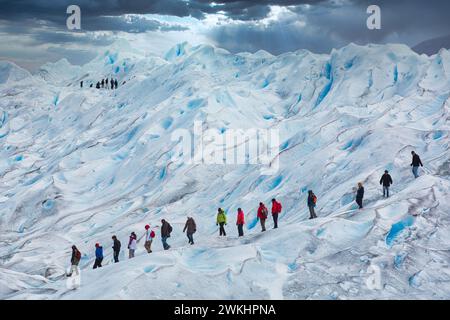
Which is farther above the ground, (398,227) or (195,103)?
(195,103)

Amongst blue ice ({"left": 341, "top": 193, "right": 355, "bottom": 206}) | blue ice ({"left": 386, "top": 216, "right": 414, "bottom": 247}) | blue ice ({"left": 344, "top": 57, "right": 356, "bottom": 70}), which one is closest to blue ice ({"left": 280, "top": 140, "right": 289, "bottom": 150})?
blue ice ({"left": 341, "top": 193, "right": 355, "bottom": 206})

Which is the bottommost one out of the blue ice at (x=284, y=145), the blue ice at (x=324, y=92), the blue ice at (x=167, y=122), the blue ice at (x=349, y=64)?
the blue ice at (x=284, y=145)

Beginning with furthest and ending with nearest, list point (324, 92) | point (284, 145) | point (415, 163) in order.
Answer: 1. point (324, 92)
2. point (284, 145)
3. point (415, 163)

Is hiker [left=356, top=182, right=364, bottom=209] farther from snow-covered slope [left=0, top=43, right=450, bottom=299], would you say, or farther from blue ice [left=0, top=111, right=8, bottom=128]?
blue ice [left=0, top=111, right=8, bottom=128]

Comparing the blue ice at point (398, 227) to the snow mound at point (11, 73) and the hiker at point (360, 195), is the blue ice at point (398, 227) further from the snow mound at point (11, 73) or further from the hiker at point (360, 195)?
the snow mound at point (11, 73)

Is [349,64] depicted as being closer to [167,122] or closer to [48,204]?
[167,122]

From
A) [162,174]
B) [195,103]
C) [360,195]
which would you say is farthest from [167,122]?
[360,195]

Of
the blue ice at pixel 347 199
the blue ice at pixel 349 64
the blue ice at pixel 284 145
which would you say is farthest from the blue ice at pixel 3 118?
the blue ice at pixel 347 199
